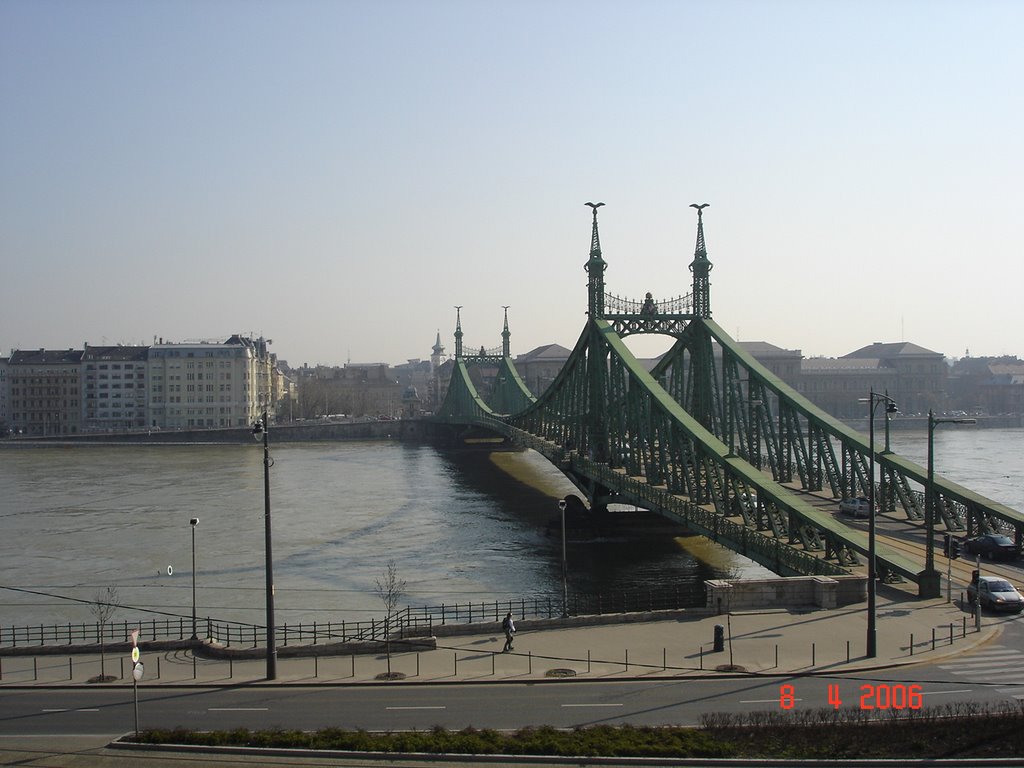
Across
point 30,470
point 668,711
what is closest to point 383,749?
point 668,711

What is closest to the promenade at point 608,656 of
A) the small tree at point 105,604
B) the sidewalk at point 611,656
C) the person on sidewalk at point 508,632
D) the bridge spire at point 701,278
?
the sidewalk at point 611,656

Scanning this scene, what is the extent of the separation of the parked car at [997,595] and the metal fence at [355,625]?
35.1 feet

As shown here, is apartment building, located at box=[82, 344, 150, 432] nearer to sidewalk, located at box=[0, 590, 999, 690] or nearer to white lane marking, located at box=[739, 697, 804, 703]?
sidewalk, located at box=[0, 590, 999, 690]

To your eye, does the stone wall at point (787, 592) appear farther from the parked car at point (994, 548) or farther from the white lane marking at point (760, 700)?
the parked car at point (994, 548)

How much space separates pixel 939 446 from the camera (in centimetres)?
14775

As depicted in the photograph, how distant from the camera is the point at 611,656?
29.7 meters

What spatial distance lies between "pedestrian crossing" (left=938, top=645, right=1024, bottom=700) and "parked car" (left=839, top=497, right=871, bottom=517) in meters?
23.4

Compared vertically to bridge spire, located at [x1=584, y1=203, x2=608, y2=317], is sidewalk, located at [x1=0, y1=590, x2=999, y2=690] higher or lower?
lower

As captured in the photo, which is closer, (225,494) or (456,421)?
(225,494)

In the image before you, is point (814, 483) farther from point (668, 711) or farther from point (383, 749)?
point (383, 749)

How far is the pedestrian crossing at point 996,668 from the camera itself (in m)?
25.5

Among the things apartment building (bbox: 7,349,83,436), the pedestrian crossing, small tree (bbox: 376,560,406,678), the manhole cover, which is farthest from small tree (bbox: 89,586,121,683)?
apartment building (bbox: 7,349,83,436)

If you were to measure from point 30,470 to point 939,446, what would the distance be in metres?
118

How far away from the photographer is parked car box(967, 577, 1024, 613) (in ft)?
111
